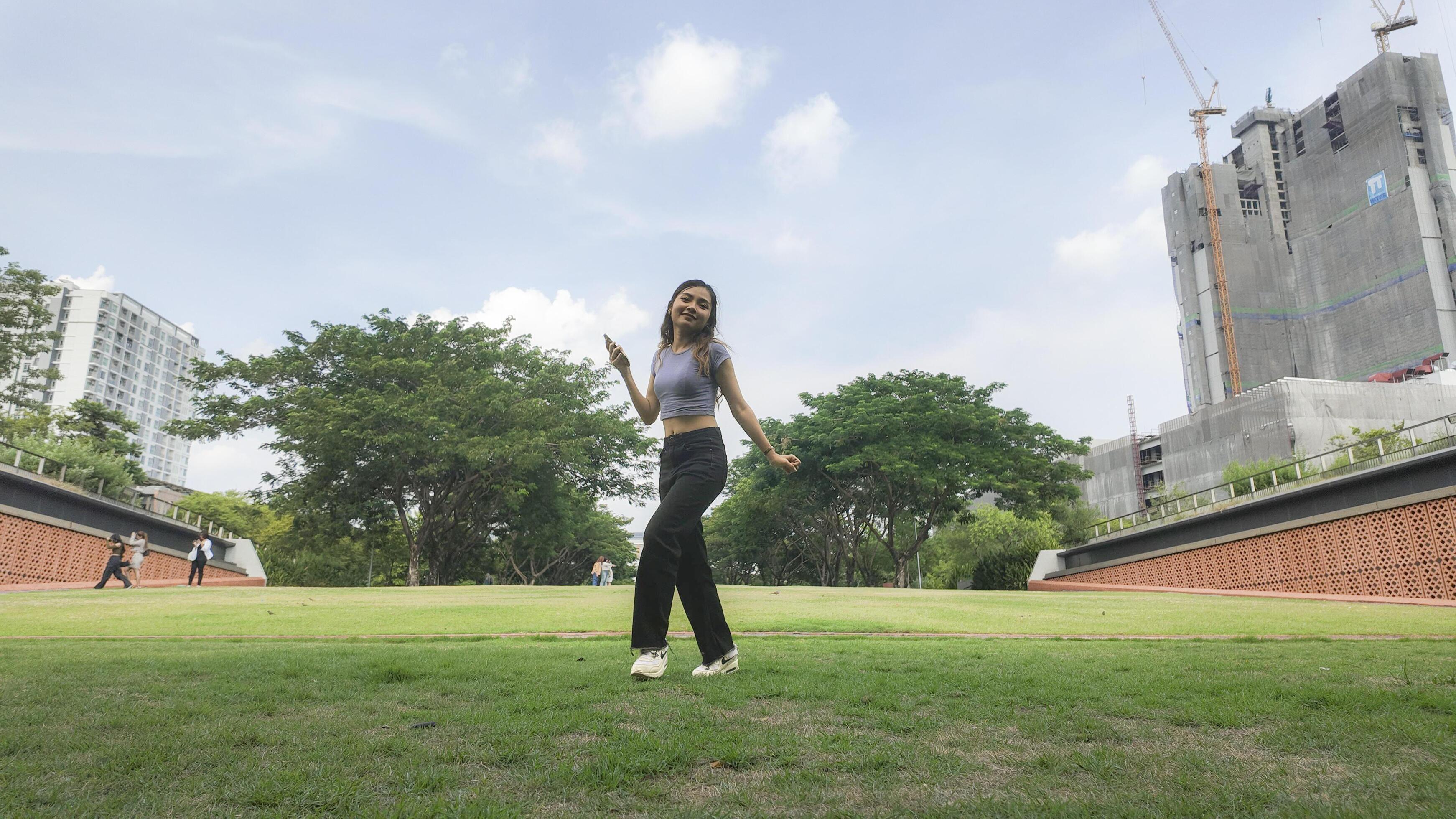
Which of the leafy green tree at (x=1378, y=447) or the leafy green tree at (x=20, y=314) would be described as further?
the leafy green tree at (x=20, y=314)

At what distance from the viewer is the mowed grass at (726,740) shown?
2.24 meters

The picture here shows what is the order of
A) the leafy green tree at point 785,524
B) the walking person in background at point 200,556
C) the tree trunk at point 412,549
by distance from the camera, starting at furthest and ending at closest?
the leafy green tree at point 785,524
the tree trunk at point 412,549
the walking person in background at point 200,556

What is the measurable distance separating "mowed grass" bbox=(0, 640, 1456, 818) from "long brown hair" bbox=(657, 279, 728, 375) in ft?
6.08

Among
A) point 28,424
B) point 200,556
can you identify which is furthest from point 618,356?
point 28,424

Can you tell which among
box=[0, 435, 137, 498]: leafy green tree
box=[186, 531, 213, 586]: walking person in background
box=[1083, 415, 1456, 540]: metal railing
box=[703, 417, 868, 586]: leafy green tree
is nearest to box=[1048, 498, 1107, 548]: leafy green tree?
box=[703, 417, 868, 586]: leafy green tree

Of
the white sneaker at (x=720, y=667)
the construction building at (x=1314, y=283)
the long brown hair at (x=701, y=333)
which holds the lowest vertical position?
the white sneaker at (x=720, y=667)

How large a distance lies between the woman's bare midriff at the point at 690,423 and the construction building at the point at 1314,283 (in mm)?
67178

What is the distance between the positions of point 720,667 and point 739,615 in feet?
24.8

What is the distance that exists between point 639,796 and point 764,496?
41742 mm

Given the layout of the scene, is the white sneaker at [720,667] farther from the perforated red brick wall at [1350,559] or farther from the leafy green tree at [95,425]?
the leafy green tree at [95,425]

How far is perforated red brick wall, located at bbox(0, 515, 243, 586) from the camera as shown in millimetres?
26250

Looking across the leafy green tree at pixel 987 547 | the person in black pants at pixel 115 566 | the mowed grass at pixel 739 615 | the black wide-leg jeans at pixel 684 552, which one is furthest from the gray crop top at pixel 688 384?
the leafy green tree at pixel 987 547

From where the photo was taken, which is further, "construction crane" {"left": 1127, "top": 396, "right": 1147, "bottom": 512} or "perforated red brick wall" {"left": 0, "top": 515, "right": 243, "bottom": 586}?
"construction crane" {"left": 1127, "top": 396, "right": 1147, "bottom": 512}

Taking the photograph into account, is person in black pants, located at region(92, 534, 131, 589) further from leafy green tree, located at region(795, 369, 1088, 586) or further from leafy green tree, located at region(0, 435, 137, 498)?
leafy green tree, located at region(795, 369, 1088, 586)
